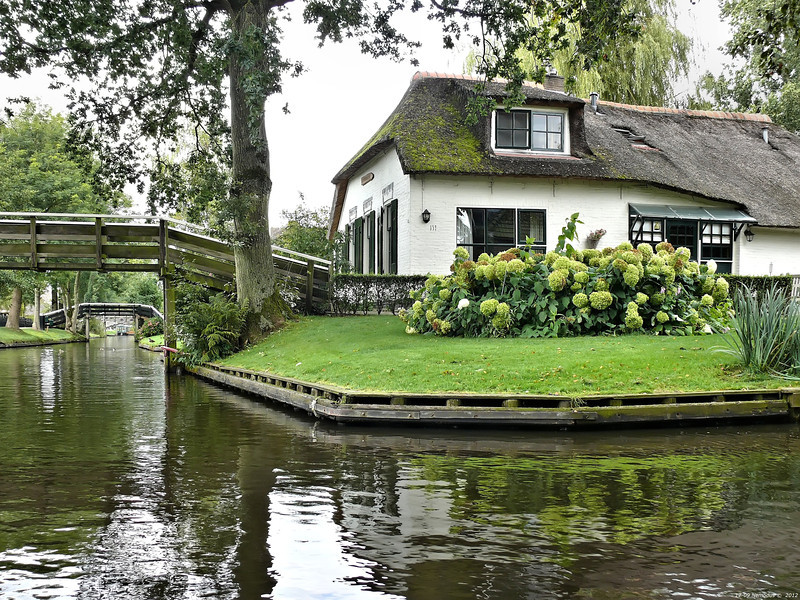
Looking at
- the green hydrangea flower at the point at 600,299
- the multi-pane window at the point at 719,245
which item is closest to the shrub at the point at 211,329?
the green hydrangea flower at the point at 600,299

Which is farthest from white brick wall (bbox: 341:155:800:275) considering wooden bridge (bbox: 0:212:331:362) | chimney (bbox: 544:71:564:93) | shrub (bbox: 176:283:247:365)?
shrub (bbox: 176:283:247:365)

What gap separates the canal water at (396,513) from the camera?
3.92m

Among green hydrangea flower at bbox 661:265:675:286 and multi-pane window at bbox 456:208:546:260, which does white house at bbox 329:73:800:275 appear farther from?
green hydrangea flower at bbox 661:265:675:286

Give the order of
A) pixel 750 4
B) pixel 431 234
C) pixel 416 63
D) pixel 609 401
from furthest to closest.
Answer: pixel 431 234
pixel 416 63
pixel 750 4
pixel 609 401

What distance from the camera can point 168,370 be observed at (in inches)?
731

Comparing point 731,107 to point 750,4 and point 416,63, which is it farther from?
point 416,63

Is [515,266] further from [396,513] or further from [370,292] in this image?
[396,513]

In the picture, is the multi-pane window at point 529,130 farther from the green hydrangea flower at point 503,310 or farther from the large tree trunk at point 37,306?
the large tree trunk at point 37,306

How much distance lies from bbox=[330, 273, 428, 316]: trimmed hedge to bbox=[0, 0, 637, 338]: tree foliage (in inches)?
86.3

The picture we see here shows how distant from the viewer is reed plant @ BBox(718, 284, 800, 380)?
33.7 ft

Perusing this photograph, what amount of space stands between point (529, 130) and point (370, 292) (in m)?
6.68

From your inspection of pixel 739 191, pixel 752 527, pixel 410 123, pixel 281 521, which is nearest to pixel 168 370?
pixel 410 123

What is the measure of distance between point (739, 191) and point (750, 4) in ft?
25.3

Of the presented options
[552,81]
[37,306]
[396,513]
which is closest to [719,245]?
[552,81]
